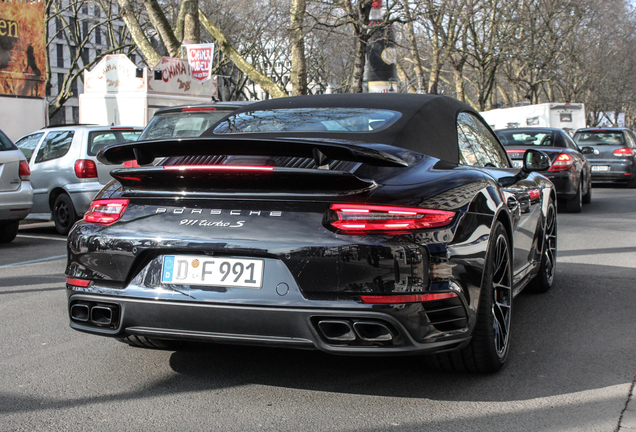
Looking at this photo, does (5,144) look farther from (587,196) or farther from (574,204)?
(587,196)

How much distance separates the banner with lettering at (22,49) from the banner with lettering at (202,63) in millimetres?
4078

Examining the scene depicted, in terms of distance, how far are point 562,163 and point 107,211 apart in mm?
11185

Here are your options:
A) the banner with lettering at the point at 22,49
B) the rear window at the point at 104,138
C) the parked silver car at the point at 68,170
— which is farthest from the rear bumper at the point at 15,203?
the banner with lettering at the point at 22,49

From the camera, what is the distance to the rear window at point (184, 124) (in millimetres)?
9656

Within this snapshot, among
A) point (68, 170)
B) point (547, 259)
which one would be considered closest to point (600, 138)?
point (68, 170)

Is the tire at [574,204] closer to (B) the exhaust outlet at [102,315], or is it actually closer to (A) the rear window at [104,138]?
(A) the rear window at [104,138]

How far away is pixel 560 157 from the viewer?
13.5m

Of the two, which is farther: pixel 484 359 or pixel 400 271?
pixel 484 359

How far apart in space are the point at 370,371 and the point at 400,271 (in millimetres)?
955

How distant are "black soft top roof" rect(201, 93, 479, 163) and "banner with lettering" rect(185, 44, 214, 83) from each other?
15.9 m

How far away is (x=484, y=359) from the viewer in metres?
3.70

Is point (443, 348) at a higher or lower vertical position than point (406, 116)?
lower

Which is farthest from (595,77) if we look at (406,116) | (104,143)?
(406,116)

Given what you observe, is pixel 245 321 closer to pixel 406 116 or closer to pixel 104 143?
pixel 406 116
